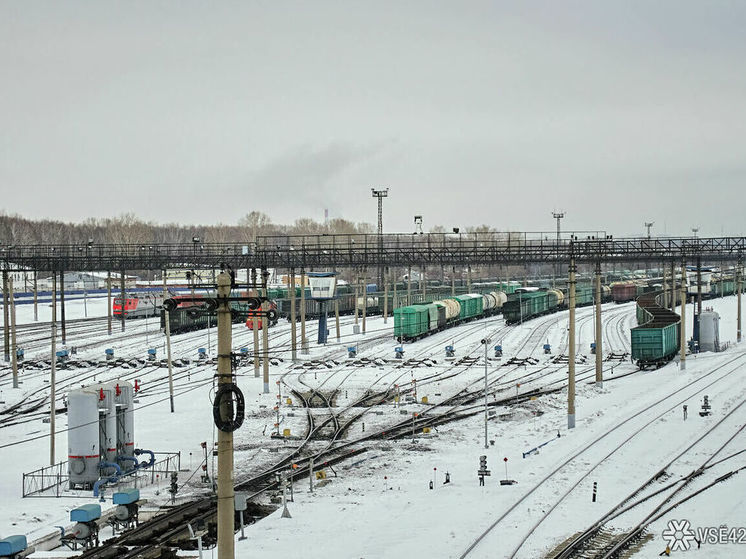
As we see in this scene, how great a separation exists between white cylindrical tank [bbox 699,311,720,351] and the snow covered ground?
10.4 ft

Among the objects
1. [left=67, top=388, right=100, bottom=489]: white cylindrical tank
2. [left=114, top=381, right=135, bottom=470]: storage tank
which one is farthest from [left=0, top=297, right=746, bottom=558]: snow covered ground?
[left=114, top=381, right=135, bottom=470]: storage tank

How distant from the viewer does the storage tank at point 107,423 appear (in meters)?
28.7

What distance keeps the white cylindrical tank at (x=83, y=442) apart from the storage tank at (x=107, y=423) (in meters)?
0.54

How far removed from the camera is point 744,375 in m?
48.2

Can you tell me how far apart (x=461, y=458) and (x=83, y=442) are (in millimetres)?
13636

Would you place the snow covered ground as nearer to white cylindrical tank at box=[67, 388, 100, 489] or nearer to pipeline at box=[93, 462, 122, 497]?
pipeline at box=[93, 462, 122, 497]

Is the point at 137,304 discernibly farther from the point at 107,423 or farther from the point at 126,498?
the point at 126,498

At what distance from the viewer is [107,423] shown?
28.8 meters

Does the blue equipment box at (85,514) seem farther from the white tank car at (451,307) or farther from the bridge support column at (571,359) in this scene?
the white tank car at (451,307)

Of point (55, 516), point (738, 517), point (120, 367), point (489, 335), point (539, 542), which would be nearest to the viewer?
point (539, 542)

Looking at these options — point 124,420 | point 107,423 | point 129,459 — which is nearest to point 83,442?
point 107,423

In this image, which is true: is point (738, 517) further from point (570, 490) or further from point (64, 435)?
point (64, 435)

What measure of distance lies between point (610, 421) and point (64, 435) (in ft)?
80.4

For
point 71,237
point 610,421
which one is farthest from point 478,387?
point 71,237
